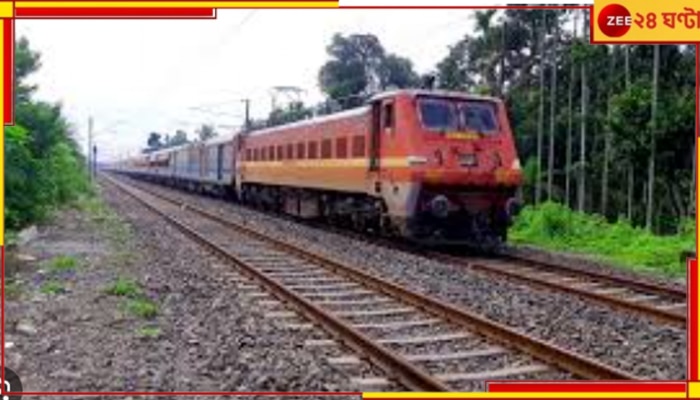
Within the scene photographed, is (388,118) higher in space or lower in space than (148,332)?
higher

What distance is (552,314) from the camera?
11.1 meters

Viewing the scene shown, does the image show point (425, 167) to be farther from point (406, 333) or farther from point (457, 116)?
point (406, 333)

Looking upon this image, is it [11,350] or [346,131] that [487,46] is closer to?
[346,131]

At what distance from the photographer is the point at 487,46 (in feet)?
148

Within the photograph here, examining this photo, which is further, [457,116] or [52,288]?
[457,116]

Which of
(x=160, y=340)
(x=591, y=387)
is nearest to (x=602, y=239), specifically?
(x=160, y=340)

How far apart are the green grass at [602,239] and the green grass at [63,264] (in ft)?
28.7

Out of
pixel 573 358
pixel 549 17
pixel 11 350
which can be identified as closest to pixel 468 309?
pixel 573 358


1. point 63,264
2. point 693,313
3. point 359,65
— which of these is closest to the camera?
point 693,313

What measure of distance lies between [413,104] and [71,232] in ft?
27.4

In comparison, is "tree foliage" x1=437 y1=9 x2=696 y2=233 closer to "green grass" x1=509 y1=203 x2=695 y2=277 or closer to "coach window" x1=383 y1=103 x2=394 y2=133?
"green grass" x1=509 y1=203 x2=695 y2=277

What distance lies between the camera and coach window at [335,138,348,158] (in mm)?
21266

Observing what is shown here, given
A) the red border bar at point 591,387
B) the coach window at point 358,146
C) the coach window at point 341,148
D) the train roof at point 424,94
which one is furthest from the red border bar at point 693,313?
the coach window at point 341,148

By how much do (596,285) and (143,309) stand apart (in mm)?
6297
